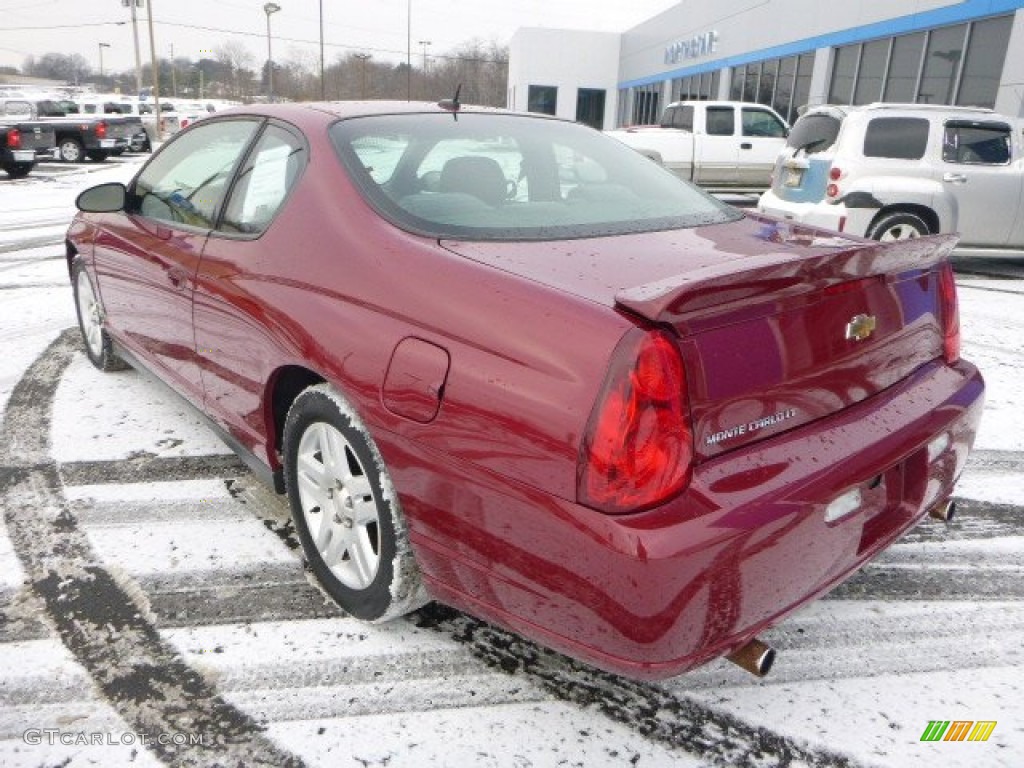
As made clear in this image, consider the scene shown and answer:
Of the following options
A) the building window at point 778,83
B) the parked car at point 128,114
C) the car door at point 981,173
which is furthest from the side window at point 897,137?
the parked car at point 128,114

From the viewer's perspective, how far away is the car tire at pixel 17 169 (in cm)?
1677

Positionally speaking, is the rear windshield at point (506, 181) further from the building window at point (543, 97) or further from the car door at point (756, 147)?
the building window at point (543, 97)

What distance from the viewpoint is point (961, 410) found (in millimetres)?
2277

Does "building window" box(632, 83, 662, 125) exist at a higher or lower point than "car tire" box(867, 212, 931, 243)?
higher

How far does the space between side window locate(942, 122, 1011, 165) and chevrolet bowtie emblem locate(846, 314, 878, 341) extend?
7.25 metres

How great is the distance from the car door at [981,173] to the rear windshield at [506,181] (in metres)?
6.31

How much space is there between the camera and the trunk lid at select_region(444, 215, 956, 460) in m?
1.68

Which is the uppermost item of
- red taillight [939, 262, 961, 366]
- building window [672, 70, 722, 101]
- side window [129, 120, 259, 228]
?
building window [672, 70, 722, 101]

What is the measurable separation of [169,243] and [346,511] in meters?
1.51

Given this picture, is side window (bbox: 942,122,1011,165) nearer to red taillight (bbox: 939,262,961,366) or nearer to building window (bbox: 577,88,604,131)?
red taillight (bbox: 939,262,961,366)

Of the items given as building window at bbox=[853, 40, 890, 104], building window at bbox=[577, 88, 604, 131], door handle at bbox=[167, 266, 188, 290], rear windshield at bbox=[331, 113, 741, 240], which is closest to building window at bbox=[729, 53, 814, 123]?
building window at bbox=[853, 40, 890, 104]

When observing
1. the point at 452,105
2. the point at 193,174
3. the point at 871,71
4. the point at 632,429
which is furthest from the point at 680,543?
the point at 871,71

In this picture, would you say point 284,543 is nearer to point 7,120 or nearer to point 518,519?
point 518,519

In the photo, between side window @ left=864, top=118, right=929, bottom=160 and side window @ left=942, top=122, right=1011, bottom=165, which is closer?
side window @ left=864, top=118, right=929, bottom=160
